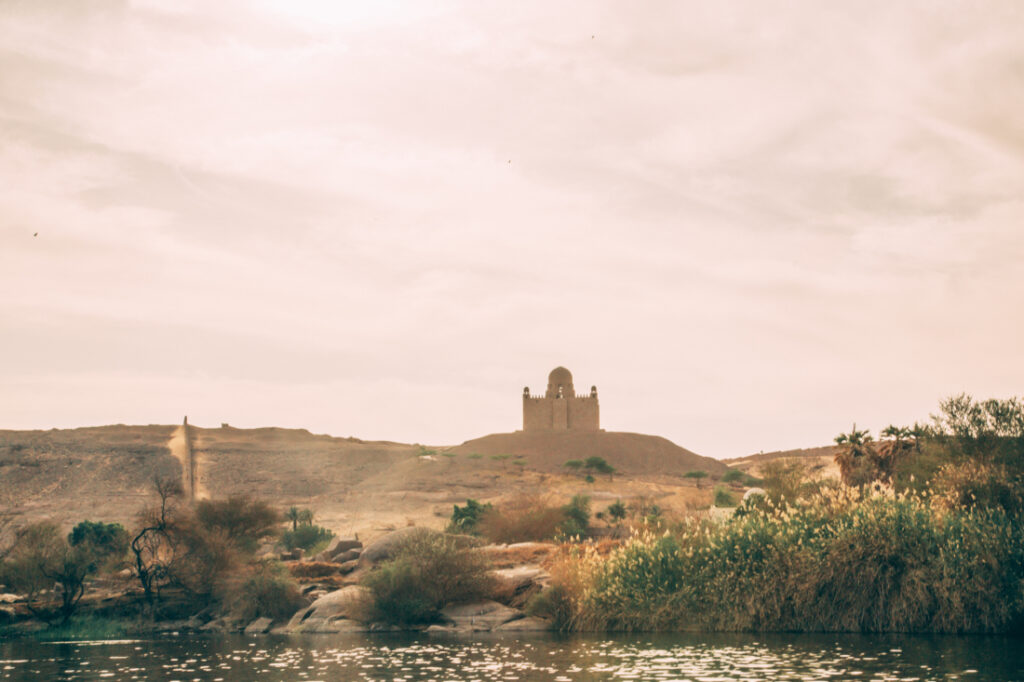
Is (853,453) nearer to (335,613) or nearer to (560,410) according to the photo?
(335,613)

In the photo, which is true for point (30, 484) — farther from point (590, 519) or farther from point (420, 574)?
point (420, 574)

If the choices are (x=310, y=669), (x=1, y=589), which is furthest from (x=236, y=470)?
(x=310, y=669)

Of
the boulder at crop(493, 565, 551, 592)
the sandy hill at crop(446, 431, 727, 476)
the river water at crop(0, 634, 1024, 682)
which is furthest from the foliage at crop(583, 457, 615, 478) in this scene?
the river water at crop(0, 634, 1024, 682)

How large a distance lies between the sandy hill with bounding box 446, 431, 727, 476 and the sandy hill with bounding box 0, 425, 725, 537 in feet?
0.78

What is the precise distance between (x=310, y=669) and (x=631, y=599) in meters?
10.1

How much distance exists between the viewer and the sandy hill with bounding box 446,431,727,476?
362 feet

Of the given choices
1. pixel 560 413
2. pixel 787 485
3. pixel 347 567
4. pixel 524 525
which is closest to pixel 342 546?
pixel 347 567

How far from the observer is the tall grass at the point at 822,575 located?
25.8 m

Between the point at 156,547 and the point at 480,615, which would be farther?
the point at 156,547

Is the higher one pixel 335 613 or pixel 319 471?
pixel 319 471

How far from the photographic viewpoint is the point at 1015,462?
96.9ft

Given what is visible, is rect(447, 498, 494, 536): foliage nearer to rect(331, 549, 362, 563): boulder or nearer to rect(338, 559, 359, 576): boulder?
rect(331, 549, 362, 563): boulder

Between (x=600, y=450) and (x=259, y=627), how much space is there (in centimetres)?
8258

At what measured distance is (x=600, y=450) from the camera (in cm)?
11462
